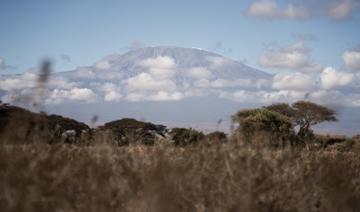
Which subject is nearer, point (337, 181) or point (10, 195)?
point (10, 195)

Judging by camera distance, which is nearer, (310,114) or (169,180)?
(169,180)

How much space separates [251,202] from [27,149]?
7.67 ft

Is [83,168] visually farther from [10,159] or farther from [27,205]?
[27,205]

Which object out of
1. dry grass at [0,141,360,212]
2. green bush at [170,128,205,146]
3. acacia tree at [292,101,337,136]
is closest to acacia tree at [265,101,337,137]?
acacia tree at [292,101,337,136]

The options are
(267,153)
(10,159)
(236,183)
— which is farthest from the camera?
(267,153)

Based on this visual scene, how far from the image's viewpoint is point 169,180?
5.34 m

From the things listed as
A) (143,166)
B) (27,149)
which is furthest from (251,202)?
(27,149)

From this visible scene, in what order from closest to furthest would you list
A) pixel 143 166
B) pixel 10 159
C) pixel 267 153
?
pixel 10 159
pixel 143 166
pixel 267 153

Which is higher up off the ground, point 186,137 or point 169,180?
point 186,137

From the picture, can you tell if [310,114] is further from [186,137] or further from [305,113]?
[186,137]

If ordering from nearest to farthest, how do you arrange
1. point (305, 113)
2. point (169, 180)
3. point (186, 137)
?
point (169, 180) < point (186, 137) < point (305, 113)

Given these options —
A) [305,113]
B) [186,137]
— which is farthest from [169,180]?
[305,113]

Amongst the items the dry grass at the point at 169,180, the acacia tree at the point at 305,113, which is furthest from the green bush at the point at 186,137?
the acacia tree at the point at 305,113

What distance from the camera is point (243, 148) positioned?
6836 mm
